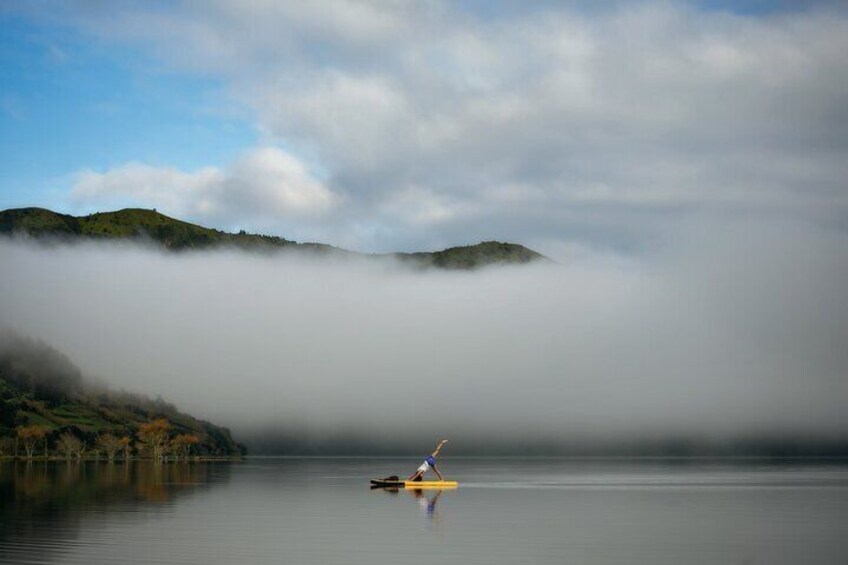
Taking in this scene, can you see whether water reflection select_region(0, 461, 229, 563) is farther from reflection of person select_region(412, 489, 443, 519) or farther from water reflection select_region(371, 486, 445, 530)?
water reflection select_region(371, 486, 445, 530)

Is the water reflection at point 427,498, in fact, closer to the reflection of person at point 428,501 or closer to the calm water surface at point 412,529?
the reflection of person at point 428,501

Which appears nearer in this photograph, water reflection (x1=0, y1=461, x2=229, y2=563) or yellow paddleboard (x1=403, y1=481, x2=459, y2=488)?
water reflection (x1=0, y1=461, x2=229, y2=563)

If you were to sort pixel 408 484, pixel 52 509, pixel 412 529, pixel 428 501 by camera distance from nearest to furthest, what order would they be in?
pixel 412 529 → pixel 52 509 → pixel 428 501 → pixel 408 484

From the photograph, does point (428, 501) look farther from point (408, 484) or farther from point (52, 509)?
point (52, 509)

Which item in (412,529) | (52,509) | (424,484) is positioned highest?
(52,509)

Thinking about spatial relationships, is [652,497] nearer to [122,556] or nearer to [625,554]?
[625,554]

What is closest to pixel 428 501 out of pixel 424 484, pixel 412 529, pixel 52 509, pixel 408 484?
pixel 408 484

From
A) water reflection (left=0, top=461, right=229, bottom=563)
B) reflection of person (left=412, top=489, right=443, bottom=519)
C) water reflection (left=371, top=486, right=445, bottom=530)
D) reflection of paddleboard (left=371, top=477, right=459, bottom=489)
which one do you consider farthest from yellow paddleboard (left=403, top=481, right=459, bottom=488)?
water reflection (left=0, top=461, right=229, bottom=563)

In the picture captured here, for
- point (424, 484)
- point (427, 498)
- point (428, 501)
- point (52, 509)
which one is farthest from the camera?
point (424, 484)

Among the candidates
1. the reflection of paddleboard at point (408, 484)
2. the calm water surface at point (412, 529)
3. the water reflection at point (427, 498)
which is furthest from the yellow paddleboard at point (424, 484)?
the calm water surface at point (412, 529)

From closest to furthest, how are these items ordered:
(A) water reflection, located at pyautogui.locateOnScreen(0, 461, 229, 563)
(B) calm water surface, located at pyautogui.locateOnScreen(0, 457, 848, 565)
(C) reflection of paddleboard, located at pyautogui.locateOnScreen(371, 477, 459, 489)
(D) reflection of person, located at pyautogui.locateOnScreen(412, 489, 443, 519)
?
(A) water reflection, located at pyautogui.locateOnScreen(0, 461, 229, 563)
(B) calm water surface, located at pyautogui.locateOnScreen(0, 457, 848, 565)
(D) reflection of person, located at pyautogui.locateOnScreen(412, 489, 443, 519)
(C) reflection of paddleboard, located at pyautogui.locateOnScreen(371, 477, 459, 489)

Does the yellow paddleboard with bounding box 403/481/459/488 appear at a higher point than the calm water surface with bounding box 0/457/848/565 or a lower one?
lower

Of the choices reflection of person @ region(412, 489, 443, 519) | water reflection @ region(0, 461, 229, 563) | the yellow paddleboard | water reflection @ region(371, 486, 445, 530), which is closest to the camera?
water reflection @ region(0, 461, 229, 563)

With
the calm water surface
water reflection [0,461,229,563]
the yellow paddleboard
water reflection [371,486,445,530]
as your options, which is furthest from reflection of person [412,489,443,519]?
water reflection [0,461,229,563]
